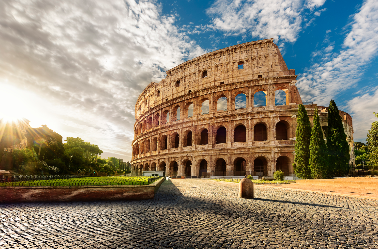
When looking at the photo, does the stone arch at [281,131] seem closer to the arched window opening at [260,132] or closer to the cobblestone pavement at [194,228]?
the arched window opening at [260,132]

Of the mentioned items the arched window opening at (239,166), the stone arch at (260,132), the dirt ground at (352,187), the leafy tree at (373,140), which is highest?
the stone arch at (260,132)

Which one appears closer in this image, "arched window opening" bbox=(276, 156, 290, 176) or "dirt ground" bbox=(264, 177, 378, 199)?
"dirt ground" bbox=(264, 177, 378, 199)

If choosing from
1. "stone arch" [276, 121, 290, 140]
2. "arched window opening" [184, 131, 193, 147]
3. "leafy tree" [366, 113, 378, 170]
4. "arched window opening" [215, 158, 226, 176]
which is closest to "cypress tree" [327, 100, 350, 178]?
"leafy tree" [366, 113, 378, 170]

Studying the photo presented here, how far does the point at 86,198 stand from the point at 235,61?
91.7 ft

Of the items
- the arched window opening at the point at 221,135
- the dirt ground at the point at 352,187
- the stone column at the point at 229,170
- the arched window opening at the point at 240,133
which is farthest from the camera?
the arched window opening at the point at 221,135

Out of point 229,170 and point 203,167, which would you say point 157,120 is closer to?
point 203,167

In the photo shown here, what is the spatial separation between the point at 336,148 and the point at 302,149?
2.98m

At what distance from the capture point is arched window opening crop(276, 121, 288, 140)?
95.1 feet

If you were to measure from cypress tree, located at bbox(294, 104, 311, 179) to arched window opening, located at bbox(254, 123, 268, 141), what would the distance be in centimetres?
631

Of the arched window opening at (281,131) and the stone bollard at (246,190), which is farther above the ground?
the arched window opening at (281,131)

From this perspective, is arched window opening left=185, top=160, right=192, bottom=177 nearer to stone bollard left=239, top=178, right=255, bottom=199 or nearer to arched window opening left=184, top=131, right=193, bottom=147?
arched window opening left=184, top=131, right=193, bottom=147

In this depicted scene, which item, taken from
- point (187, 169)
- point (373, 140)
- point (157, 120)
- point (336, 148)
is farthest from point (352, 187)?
point (157, 120)

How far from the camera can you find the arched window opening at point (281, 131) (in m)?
29.0

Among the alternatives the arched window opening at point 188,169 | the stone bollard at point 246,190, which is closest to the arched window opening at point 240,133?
the arched window opening at point 188,169
